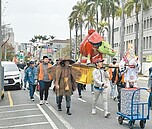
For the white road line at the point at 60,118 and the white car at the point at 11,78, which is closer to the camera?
the white road line at the point at 60,118

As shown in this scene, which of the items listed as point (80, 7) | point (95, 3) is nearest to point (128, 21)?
point (80, 7)

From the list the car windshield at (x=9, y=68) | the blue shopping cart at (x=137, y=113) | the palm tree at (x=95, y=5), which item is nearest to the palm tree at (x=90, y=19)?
the palm tree at (x=95, y=5)

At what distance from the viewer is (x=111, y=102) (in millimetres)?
15133

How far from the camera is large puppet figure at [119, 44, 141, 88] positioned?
12.4 metres

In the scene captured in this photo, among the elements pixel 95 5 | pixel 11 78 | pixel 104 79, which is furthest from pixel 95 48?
pixel 95 5

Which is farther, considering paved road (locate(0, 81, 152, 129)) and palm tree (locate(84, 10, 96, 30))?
palm tree (locate(84, 10, 96, 30))

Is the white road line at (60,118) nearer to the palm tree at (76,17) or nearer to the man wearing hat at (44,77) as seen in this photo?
the man wearing hat at (44,77)

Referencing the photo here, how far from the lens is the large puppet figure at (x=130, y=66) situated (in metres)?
12.4

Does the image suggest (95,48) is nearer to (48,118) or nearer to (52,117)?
(52,117)

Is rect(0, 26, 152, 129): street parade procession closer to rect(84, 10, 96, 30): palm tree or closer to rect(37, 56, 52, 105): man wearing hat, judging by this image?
rect(37, 56, 52, 105): man wearing hat

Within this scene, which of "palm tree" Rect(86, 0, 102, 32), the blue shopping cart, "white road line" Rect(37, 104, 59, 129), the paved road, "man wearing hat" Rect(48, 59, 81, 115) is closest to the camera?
the blue shopping cart

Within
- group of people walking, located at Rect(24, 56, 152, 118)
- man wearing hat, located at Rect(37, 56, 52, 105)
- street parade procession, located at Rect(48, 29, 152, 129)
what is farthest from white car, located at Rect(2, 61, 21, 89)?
man wearing hat, located at Rect(37, 56, 52, 105)

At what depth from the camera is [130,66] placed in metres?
12.6

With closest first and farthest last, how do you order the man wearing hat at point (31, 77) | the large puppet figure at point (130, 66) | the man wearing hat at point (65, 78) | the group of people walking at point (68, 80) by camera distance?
the group of people walking at point (68, 80) → the man wearing hat at point (65, 78) → the large puppet figure at point (130, 66) → the man wearing hat at point (31, 77)
